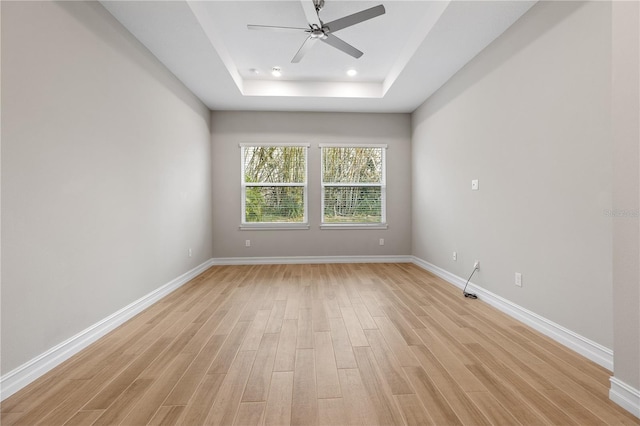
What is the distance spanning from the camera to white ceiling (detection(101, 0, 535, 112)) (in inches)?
104

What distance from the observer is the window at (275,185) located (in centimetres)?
529

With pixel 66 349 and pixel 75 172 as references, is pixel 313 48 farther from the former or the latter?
pixel 66 349

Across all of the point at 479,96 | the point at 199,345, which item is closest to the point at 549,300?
the point at 479,96

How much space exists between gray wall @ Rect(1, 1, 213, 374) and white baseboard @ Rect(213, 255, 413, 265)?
1711mm

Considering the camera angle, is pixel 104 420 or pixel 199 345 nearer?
pixel 104 420

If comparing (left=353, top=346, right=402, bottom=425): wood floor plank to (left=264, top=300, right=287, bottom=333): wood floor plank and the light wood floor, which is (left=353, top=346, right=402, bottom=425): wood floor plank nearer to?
the light wood floor

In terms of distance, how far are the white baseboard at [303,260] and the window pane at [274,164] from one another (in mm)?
1419

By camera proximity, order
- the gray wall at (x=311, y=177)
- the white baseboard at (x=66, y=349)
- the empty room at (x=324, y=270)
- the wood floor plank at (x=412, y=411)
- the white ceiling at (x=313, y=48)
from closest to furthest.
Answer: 1. the wood floor plank at (x=412, y=411)
2. the empty room at (x=324, y=270)
3. the white baseboard at (x=66, y=349)
4. the white ceiling at (x=313, y=48)
5. the gray wall at (x=311, y=177)

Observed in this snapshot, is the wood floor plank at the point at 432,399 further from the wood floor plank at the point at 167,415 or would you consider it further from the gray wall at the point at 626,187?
the wood floor plank at the point at 167,415

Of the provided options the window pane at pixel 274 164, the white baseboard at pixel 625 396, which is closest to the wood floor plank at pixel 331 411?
the white baseboard at pixel 625 396

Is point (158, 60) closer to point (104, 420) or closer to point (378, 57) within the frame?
point (378, 57)

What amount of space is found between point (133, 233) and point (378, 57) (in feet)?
11.7

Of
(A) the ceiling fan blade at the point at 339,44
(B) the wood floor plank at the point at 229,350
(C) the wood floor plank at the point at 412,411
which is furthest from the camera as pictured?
(A) the ceiling fan blade at the point at 339,44

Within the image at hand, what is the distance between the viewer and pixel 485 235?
3162mm
